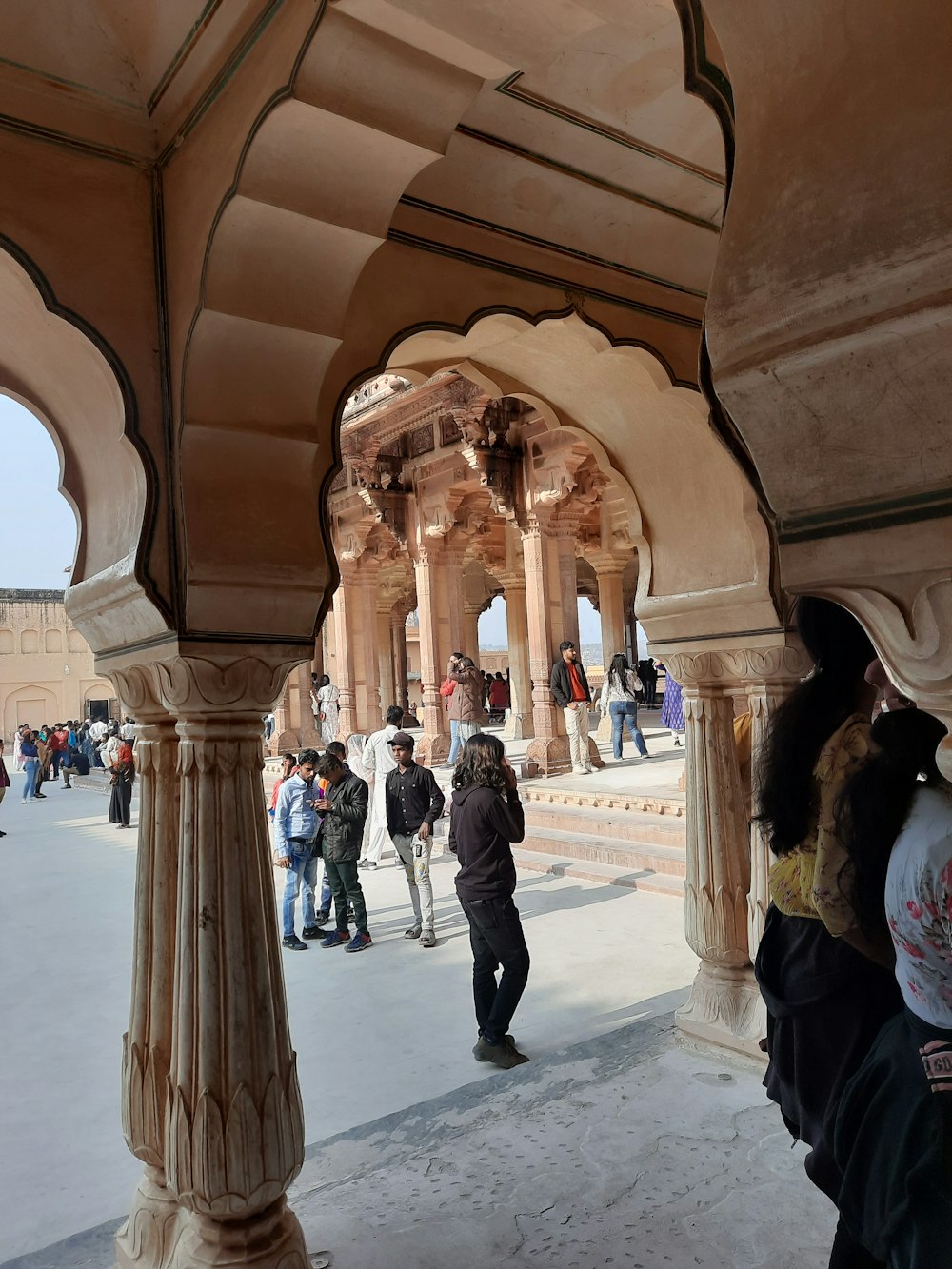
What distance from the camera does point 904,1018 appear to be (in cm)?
127

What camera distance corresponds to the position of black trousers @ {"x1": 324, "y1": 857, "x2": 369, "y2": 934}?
5.96 meters

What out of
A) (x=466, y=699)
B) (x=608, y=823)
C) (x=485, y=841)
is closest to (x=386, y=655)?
(x=466, y=699)

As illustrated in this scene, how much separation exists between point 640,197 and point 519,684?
1251cm

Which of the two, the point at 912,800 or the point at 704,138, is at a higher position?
the point at 704,138

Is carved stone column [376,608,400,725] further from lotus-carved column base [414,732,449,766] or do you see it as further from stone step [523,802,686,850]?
stone step [523,802,686,850]

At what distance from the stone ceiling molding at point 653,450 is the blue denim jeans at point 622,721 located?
7.81 m

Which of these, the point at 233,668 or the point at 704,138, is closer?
the point at 233,668

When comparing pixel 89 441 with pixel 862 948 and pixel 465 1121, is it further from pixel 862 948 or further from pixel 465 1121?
pixel 465 1121

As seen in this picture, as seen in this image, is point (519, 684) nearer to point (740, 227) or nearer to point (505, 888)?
point (505, 888)

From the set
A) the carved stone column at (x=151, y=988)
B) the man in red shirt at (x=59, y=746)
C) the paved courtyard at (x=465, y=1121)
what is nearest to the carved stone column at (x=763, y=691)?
the paved courtyard at (x=465, y=1121)

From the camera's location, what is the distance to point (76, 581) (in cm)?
275

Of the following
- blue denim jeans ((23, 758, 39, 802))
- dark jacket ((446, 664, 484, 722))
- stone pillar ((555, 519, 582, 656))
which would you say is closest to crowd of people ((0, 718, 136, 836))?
blue denim jeans ((23, 758, 39, 802))

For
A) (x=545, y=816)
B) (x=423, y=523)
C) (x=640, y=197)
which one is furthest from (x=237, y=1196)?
(x=423, y=523)

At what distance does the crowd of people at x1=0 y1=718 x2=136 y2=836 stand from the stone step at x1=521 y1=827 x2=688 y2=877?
721cm
